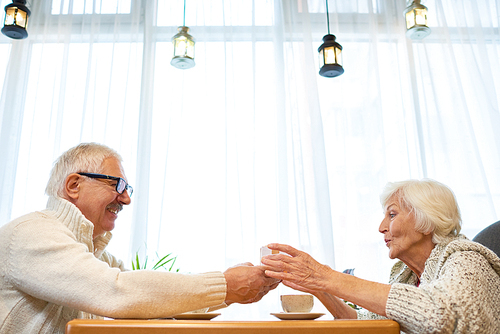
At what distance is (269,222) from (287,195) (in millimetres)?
245

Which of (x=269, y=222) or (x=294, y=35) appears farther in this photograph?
(x=294, y=35)

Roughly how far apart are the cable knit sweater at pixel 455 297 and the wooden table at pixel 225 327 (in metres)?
0.19

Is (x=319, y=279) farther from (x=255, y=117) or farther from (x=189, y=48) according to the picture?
(x=255, y=117)

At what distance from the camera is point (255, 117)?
11.8 ft

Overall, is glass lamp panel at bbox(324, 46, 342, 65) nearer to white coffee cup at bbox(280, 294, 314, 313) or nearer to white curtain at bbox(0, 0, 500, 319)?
white curtain at bbox(0, 0, 500, 319)

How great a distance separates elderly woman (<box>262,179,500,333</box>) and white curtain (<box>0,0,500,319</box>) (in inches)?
62.4

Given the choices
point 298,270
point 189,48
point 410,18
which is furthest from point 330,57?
point 298,270

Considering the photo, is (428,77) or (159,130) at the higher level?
(428,77)

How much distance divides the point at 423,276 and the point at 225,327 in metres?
0.86

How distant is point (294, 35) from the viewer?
12.6 ft

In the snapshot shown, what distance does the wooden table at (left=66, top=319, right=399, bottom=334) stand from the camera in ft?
3.19

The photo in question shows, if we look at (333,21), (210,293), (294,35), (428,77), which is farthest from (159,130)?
(210,293)

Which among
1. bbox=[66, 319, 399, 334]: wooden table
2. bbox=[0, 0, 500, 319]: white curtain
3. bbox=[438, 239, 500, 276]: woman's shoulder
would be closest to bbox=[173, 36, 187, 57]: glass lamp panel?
bbox=[0, 0, 500, 319]: white curtain

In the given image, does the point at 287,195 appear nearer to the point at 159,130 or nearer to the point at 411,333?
the point at 159,130
